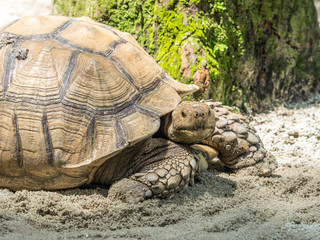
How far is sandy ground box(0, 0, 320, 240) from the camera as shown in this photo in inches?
95.3

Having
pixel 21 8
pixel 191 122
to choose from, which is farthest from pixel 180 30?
pixel 21 8

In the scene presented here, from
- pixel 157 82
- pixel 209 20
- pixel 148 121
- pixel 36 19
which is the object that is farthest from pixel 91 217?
pixel 209 20

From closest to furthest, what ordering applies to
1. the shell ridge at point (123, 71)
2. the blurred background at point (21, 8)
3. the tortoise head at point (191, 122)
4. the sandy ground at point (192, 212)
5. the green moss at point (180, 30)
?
1. the sandy ground at point (192, 212)
2. the tortoise head at point (191, 122)
3. the shell ridge at point (123, 71)
4. the green moss at point (180, 30)
5. the blurred background at point (21, 8)

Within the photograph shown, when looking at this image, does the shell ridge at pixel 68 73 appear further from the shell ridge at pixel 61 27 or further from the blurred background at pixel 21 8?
the blurred background at pixel 21 8

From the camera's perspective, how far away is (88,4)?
470cm

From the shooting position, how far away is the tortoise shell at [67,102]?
9.37 ft

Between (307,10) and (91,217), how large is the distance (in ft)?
13.8

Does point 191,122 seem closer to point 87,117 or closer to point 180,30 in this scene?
point 87,117

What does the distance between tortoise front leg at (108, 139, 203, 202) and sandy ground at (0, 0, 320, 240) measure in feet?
0.22

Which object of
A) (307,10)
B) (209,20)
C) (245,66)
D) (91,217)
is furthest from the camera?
(307,10)

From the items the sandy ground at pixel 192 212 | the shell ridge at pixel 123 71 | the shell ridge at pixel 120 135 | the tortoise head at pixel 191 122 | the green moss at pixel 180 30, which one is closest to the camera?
the sandy ground at pixel 192 212

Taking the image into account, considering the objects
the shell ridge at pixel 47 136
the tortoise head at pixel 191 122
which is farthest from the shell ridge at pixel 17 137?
the tortoise head at pixel 191 122

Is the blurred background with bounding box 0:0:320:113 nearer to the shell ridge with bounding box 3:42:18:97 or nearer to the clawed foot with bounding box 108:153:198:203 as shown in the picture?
the clawed foot with bounding box 108:153:198:203

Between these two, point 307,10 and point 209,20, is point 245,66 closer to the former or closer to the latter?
point 209,20
